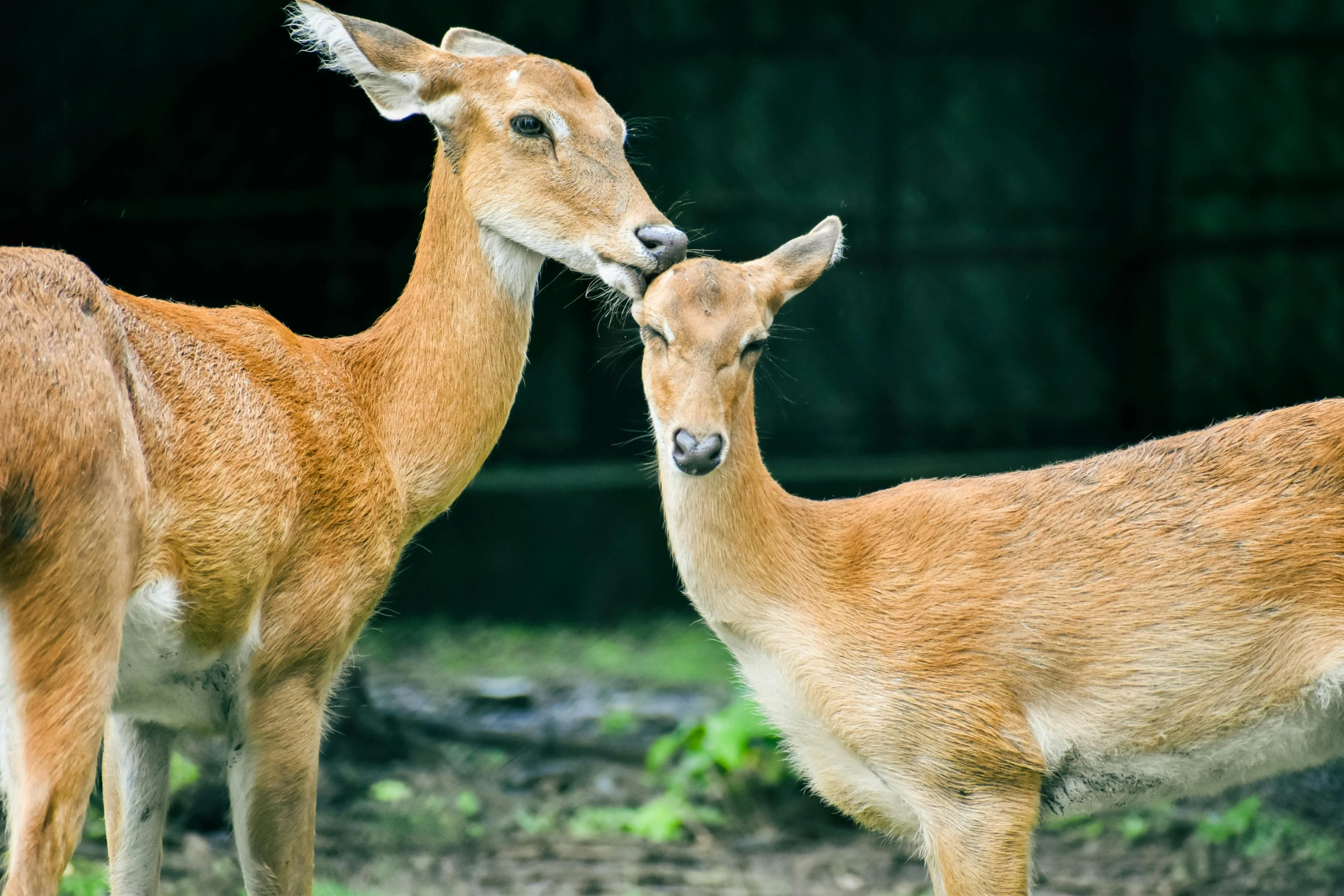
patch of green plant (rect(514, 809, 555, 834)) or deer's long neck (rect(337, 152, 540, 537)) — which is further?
patch of green plant (rect(514, 809, 555, 834))

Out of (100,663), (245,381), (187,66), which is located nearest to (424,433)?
(245,381)

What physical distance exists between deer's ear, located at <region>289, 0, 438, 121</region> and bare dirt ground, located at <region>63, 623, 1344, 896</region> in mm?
2982

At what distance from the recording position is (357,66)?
4254 mm

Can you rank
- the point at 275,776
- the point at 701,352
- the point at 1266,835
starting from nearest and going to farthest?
the point at 275,776 → the point at 701,352 → the point at 1266,835

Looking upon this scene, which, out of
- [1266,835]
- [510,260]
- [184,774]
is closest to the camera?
[510,260]

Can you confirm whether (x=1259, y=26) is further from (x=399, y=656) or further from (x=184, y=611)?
(x=184, y=611)

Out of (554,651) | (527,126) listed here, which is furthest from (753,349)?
(554,651)

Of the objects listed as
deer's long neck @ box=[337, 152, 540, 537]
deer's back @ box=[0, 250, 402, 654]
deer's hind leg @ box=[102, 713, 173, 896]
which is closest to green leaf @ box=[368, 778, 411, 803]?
deer's hind leg @ box=[102, 713, 173, 896]

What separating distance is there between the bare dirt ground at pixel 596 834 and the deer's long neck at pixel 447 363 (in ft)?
6.74

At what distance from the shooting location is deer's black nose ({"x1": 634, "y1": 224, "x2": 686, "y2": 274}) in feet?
13.6

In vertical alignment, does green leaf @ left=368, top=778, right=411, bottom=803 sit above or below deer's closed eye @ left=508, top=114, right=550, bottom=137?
below

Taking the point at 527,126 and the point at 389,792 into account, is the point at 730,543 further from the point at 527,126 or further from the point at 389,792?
the point at 389,792

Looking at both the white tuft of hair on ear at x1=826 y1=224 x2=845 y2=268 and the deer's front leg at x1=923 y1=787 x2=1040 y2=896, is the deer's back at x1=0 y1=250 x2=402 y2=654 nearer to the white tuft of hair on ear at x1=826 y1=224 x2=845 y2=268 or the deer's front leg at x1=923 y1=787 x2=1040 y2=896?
the white tuft of hair on ear at x1=826 y1=224 x2=845 y2=268

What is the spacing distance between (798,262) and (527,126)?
35.8 inches
